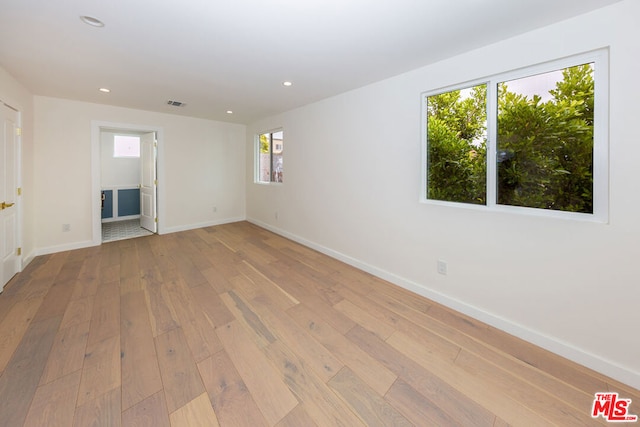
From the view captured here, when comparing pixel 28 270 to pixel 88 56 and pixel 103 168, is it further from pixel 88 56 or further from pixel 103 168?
pixel 103 168

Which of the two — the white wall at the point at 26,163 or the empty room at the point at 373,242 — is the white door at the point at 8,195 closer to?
the empty room at the point at 373,242

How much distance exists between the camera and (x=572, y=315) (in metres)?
1.82

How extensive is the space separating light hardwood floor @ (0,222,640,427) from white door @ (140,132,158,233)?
229 cm

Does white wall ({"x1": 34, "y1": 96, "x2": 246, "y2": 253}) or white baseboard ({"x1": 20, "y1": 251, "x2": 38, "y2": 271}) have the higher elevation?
white wall ({"x1": 34, "y1": 96, "x2": 246, "y2": 253})

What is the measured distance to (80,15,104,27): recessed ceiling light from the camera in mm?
1835

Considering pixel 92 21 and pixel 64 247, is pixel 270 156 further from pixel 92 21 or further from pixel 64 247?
pixel 64 247

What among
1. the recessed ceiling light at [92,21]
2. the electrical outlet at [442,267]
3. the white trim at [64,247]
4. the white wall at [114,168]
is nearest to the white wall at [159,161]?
the white trim at [64,247]

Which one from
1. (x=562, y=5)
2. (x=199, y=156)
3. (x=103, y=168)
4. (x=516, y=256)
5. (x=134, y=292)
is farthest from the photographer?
(x=103, y=168)

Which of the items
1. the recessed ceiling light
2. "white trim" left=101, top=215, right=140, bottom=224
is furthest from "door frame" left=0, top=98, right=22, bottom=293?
"white trim" left=101, top=215, right=140, bottom=224

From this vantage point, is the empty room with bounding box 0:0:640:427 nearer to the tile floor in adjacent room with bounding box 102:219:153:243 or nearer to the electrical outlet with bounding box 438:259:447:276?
the electrical outlet with bounding box 438:259:447:276

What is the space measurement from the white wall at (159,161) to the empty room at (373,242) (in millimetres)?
137

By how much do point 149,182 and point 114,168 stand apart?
6.24ft

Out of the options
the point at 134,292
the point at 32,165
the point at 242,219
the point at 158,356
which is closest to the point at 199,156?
the point at 242,219

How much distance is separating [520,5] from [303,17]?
145 cm
